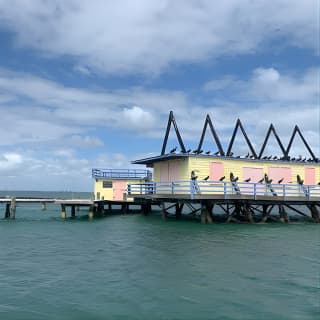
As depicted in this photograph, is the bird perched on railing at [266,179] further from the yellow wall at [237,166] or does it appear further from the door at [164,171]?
the door at [164,171]

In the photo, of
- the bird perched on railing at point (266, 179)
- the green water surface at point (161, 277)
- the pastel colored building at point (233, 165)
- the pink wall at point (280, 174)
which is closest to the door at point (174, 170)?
the pastel colored building at point (233, 165)

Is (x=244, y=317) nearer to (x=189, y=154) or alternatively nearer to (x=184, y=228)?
(x=184, y=228)

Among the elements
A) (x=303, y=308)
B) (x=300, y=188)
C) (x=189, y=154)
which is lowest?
(x=303, y=308)

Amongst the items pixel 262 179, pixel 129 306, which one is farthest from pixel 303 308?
pixel 262 179

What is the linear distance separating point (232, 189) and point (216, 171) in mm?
1642

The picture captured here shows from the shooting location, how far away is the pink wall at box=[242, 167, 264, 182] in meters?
27.8

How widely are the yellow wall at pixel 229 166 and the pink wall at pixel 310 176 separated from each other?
0.84ft

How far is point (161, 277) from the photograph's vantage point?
37.7 ft

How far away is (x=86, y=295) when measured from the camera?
9766 mm

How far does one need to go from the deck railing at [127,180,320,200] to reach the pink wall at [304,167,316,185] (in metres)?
0.76

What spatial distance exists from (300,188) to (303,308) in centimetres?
2110

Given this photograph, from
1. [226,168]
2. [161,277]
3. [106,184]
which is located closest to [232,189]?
[226,168]

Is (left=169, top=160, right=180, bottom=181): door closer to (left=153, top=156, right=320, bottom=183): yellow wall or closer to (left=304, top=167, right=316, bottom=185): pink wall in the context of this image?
(left=153, top=156, right=320, bottom=183): yellow wall

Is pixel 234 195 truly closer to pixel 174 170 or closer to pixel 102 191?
pixel 174 170
